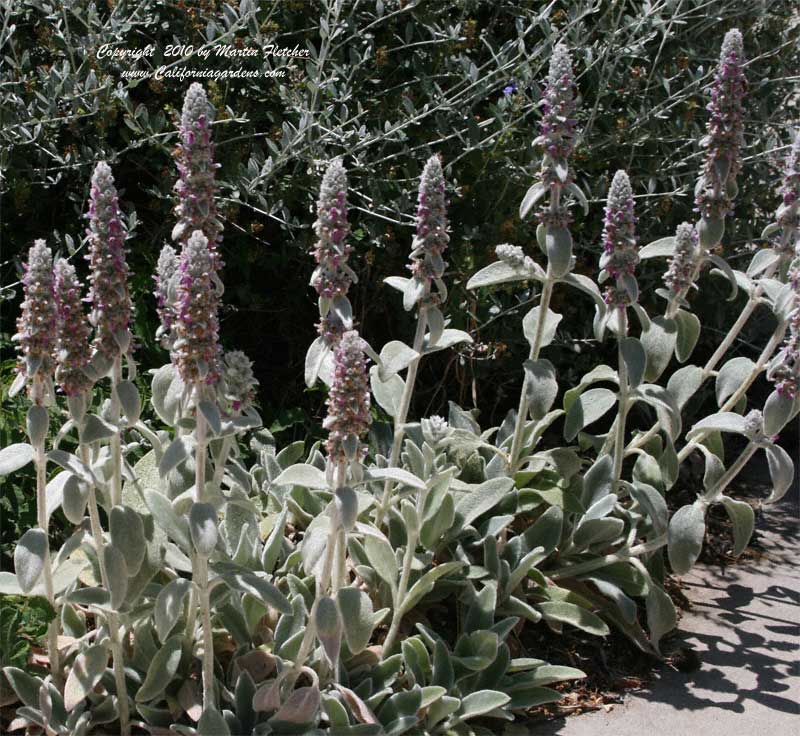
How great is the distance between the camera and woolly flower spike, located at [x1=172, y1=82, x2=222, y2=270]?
2.50m

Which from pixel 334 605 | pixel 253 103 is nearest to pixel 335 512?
pixel 334 605

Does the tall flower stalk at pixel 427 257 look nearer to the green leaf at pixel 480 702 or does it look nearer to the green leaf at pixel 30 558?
the green leaf at pixel 480 702

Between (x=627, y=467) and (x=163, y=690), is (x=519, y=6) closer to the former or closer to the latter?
(x=627, y=467)

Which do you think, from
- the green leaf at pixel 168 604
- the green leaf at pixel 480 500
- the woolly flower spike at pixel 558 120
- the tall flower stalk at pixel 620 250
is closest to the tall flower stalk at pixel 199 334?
the green leaf at pixel 168 604

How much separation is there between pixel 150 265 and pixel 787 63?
11.2 ft

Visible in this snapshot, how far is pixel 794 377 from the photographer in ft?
10.6

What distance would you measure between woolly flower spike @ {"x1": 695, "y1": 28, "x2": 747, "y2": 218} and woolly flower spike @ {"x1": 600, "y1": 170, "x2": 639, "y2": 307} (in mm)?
331

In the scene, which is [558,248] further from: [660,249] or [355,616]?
[355,616]

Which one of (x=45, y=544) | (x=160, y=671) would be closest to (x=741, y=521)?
(x=160, y=671)

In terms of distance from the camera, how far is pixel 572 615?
135 inches

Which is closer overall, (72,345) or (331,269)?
(72,345)

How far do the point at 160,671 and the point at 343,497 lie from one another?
0.69m

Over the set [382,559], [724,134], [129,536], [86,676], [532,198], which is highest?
[724,134]

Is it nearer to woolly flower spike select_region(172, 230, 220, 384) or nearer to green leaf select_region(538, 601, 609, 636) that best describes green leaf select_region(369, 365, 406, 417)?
green leaf select_region(538, 601, 609, 636)
